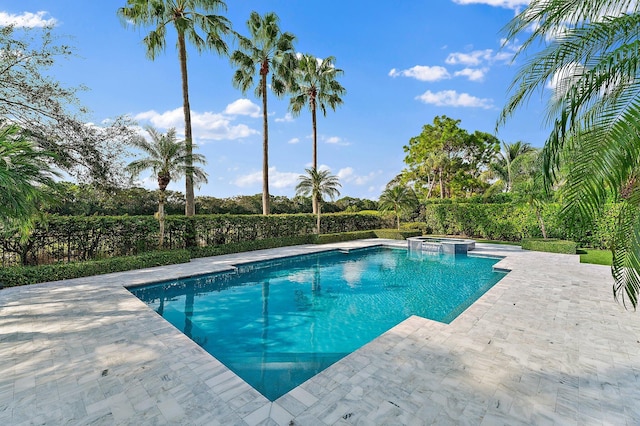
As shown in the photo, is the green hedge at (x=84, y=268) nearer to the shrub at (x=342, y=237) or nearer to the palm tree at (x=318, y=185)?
the shrub at (x=342, y=237)

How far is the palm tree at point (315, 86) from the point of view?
802 inches

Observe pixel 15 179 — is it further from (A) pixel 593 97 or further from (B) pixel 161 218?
(A) pixel 593 97

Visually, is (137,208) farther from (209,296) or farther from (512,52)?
(512,52)

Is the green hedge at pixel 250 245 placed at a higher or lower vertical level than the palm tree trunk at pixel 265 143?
lower

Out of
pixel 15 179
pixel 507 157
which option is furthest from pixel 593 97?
pixel 507 157

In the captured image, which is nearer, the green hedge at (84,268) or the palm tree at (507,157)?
the green hedge at (84,268)

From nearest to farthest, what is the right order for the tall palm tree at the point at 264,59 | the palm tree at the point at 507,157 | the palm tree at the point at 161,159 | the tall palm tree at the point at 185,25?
the palm tree at the point at 161,159, the tall palm tree at the point at 185,25, the tall palm tree at the point at 264,59, the palm tree at the point at 507,157

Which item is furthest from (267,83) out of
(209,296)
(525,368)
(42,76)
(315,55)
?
(525,368)

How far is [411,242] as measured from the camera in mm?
16562

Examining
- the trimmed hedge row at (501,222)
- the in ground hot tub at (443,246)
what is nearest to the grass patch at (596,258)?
the trimmed hedge row at (501,222)

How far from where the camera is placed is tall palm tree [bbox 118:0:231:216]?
12.6m

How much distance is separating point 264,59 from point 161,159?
31.8 ft

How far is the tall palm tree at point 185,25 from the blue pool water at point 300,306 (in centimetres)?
586

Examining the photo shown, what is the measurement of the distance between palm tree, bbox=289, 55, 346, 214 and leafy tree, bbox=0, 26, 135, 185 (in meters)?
12.5
